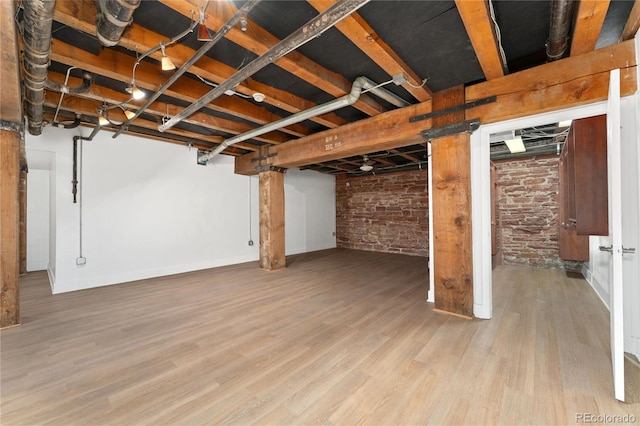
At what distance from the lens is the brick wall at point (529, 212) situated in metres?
4.74

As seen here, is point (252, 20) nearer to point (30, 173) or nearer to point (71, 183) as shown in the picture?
point (71, 183)

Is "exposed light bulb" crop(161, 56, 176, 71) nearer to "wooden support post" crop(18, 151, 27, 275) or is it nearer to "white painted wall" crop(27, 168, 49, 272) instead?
"wooden support post" crop(18, 151, 27, 275)

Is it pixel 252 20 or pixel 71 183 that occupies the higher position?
pixel 252 20

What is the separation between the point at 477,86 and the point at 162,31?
281 centimetres

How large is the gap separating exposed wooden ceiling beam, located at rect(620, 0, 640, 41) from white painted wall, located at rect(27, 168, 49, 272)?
8.70 m

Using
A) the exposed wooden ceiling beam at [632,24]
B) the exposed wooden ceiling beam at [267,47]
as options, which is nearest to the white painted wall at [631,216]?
the exposed wooden ceiling beam at [632,24]

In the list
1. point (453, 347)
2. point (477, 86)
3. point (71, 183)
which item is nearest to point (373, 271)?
point (453, 347)

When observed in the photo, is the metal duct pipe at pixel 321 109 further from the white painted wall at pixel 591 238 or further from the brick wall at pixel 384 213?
the brick wall at pixel 384 213

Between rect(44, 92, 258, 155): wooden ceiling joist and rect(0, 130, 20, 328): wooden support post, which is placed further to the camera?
rect(44, 92, 258, 155): wooden ceiling joist

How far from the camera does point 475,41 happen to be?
1.88 metres

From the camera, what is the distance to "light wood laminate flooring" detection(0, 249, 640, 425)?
4.65 feet

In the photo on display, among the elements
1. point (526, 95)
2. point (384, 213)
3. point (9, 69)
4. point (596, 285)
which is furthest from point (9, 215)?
point (596, 285)

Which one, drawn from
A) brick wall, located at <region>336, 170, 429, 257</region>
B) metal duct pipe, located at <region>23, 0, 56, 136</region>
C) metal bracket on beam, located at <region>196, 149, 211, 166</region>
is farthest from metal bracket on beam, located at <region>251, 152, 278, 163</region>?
brick wall, located at <region>336, 170, 429, 257</region>

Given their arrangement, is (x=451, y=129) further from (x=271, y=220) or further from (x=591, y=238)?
(x=271, y=220)
